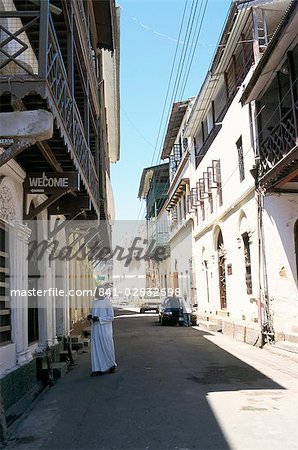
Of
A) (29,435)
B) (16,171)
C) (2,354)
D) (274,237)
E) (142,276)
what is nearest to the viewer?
(29,435)

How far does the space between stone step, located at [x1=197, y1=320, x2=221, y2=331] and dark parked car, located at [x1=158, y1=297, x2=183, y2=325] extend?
245cm

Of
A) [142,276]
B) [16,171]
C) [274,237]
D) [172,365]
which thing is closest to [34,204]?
[16,171]

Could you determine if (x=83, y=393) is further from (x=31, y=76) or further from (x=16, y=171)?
(x=31, y=76)

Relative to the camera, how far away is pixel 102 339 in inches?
392

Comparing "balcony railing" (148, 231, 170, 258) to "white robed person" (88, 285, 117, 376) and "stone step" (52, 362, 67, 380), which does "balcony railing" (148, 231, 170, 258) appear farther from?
"stone step" (52, 362, 67, 380)

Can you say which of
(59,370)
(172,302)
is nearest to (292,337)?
(59,370)

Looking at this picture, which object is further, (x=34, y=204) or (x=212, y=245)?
(x=212, y=245)

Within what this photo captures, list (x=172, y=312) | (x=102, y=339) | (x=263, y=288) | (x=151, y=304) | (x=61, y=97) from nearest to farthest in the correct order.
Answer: (x=61, y=97) → (x=102, y=339) → (x=263, y=288) → (x=172, y=312) → (x=151, y=304)

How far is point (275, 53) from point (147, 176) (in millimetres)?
31129

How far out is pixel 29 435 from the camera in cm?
584

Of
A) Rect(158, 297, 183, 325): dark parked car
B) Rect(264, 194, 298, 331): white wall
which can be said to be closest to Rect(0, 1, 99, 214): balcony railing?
Rect(264, 194, 298, 331): white wall

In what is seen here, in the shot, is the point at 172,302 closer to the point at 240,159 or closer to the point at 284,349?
the point at 240,159

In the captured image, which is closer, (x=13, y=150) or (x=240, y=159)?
(x=13, y=150)

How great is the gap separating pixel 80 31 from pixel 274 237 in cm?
747
